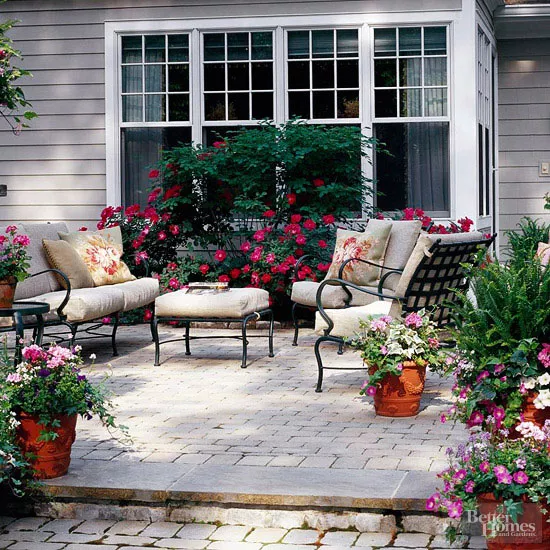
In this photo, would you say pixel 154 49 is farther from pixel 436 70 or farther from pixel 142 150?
pixel 436 70

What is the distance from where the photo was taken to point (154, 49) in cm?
1044

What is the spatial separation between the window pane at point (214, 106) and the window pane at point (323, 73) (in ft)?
3.05

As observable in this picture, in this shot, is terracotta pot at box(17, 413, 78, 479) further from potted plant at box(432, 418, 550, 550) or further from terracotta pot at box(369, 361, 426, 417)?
terracotta pot at box(369, 361, 426, 417)

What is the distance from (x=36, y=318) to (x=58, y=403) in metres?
2.89

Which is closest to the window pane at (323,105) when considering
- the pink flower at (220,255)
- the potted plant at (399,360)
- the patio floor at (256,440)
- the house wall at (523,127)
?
the pink flower at (220,255)

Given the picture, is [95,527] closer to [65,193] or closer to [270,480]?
[270,480]

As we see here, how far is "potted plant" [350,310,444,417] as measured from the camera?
548 centimetres

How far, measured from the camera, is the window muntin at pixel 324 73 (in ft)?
33.3

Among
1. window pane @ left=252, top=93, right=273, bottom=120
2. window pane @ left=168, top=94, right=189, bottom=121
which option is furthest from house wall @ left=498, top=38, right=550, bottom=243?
window pane @ left=168, top=94, right=189, bottom=121

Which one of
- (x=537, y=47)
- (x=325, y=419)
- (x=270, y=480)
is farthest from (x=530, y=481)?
(x=537, y=47)

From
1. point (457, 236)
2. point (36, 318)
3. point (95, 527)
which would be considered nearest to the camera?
point (95, 527)

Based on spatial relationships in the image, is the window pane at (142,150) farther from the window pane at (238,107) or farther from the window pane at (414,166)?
the window pane at (414,166)

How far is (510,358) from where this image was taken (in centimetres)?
426

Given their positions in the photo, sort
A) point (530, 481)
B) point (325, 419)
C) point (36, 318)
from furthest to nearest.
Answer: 1. point (36, 318)
2. point (325, 419)
3. point (530, 481)
